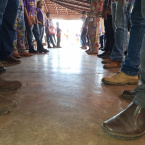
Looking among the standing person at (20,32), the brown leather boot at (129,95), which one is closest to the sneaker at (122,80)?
the brown leather boot at (129,95)

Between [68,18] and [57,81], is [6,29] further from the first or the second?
[68,18]

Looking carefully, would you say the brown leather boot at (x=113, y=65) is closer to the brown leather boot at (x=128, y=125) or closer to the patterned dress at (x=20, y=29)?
the brown leather boot at (x=128, y=125)

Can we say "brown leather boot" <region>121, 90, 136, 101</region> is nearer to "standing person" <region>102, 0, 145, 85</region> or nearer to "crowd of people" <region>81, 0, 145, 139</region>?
"crowd of people" <region>81, 0, 145, 139</region>

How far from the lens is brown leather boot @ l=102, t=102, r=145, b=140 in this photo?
19.4 inches

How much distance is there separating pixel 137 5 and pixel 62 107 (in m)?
0.78

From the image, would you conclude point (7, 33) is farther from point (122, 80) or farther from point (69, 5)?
point (69, 5)

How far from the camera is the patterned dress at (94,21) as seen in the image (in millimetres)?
2766

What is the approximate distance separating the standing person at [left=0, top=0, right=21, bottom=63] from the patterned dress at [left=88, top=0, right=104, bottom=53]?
1.79 metres

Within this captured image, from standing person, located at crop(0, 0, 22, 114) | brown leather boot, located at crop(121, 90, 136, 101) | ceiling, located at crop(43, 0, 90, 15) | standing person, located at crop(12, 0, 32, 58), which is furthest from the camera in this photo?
ceiling, located at crop(43, 0, 90, 15)

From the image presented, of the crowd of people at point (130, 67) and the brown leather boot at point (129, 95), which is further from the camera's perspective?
the brown leather boot at point (129, 95)

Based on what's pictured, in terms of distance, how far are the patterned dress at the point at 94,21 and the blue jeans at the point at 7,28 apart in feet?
5.79

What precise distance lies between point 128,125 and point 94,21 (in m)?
2.76

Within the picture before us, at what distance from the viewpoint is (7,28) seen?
5.12 feet

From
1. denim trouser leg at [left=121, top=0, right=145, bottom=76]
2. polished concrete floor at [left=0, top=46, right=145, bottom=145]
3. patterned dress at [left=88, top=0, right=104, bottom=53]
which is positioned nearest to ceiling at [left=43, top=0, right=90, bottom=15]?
patterned dress at [left=88, top=0, right=104, bottom=53]
